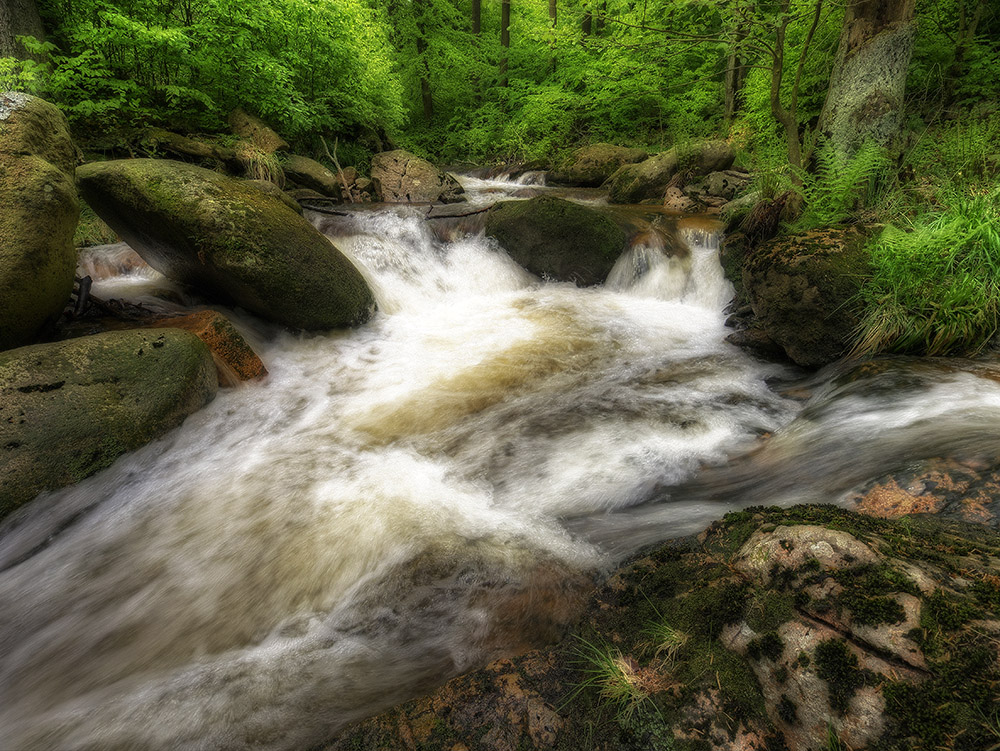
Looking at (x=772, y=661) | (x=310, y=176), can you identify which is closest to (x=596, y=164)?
(x=310, y=176)

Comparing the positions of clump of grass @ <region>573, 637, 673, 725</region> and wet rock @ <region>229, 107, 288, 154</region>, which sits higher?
wet rock @ <region>229, 107, 288, 154</region>

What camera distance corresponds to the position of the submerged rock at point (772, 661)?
1.10 m

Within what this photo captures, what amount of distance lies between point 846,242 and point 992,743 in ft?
14.1

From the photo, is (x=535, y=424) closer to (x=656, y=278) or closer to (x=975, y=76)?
(x=656, y=278)

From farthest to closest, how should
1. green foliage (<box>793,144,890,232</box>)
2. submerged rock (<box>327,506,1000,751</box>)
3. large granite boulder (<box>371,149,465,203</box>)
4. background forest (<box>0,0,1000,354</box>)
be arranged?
large granite boulder (<box>371,149,465,203</box>) < green foliage (<box>793,144,890,232</box>) < background forest (<box>0,0,1000,354</box>) < submerged rock (<box>327,506,1000,751</box>)

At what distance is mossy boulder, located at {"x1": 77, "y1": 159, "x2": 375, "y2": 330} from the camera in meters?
4.18

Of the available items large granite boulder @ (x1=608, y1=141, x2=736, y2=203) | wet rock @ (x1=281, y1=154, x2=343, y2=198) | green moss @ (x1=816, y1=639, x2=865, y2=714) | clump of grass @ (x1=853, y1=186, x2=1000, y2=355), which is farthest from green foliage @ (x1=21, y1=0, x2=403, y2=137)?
clump of grass @ (x1=853, y1=186, x2=1000, y2=355)

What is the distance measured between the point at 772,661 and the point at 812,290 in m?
3.81

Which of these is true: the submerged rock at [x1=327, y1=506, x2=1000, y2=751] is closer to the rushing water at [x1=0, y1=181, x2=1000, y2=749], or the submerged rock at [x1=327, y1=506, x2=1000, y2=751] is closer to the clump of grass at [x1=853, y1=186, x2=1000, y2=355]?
the rushing water at [x1=0, y1=181, x2=1000, y2=749]

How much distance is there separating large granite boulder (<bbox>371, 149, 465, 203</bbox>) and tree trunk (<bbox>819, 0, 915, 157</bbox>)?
22.5 ft

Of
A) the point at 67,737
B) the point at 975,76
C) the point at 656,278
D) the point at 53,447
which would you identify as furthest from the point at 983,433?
the point at 975,76

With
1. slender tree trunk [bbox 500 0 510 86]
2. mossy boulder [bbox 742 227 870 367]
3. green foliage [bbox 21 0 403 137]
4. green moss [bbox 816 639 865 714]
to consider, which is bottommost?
green moss [bbox 816 639 865 714]

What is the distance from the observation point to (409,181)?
10695 mm

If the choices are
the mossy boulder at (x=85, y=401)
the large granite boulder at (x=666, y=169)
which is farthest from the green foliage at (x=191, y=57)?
the large granite boulder at (x=666, y=169)
